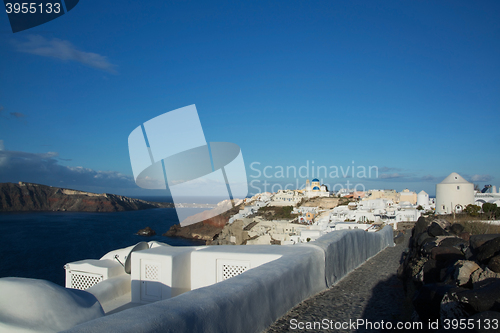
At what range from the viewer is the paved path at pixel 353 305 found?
3490 mm

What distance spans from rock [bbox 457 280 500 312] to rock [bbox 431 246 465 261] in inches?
76.4

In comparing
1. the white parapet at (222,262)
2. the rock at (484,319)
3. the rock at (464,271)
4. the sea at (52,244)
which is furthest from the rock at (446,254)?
the sea at (52,244)

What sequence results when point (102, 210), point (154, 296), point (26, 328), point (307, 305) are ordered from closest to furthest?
point (26, 328) → point (307, 305) → point (154, 296) → point (102, 210)

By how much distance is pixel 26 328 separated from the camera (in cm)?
296

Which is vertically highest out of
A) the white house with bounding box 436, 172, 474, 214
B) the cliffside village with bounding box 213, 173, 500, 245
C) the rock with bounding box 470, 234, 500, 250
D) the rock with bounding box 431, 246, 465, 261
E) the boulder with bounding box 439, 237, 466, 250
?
the rock with bounding box 470, 234, 500, 250

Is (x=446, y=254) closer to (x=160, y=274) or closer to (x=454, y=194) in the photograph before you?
(x=160, y=274)

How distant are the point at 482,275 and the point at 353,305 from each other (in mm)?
2043

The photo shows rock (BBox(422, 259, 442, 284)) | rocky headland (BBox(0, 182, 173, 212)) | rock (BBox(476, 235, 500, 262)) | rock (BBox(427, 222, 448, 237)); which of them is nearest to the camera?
rock (BBox(476, 235, 500, 262))

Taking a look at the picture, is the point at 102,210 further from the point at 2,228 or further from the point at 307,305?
the point at 307,305

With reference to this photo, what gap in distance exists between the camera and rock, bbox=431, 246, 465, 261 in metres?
3.80

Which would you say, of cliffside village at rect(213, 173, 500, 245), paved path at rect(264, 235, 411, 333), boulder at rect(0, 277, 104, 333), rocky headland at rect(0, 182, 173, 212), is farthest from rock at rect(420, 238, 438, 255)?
rocky headland at rect(0, 182, 173, 212)

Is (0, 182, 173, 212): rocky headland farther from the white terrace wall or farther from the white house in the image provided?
the white terrace wall

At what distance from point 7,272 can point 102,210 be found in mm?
72954

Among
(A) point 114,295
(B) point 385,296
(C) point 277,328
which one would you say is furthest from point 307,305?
(A) point 114,295
